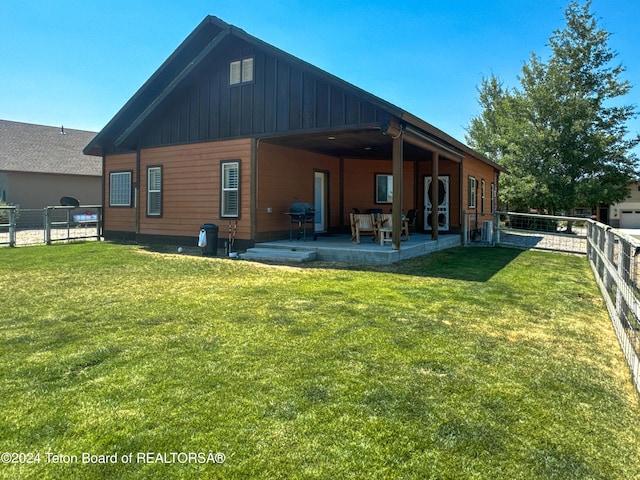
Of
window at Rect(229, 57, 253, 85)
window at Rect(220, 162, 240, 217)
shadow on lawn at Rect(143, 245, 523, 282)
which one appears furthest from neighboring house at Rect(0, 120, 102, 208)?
window at Rect(229, 57, 253, 85)

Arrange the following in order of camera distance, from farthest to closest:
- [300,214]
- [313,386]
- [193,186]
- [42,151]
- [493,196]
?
[42,151], [493,196], [193,186], [300,214], [313,386]

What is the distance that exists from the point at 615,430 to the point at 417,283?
13.9 ft

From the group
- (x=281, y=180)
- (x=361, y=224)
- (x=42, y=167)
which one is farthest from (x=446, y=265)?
(x=42, y=167)

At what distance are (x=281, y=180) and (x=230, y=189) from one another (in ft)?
4.62

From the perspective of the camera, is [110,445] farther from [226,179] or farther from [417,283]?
[226,179]

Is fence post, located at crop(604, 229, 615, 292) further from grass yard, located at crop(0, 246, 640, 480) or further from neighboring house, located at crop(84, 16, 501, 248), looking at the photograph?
neighboring house, located at crop(84, 16, 501, 248)

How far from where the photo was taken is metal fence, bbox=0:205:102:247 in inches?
488

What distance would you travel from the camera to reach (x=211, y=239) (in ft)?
33.7

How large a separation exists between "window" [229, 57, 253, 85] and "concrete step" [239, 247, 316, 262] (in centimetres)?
421

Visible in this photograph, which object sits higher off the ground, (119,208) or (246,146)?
(246,146)

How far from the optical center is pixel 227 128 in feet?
35.3

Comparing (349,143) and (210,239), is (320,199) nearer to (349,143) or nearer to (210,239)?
(349,143)

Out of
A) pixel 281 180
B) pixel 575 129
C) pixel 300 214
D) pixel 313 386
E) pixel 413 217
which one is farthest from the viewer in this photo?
pixel 575 129

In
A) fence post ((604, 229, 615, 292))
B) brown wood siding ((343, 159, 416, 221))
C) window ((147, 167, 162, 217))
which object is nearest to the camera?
fence post ((604, 229, 615, 292))
